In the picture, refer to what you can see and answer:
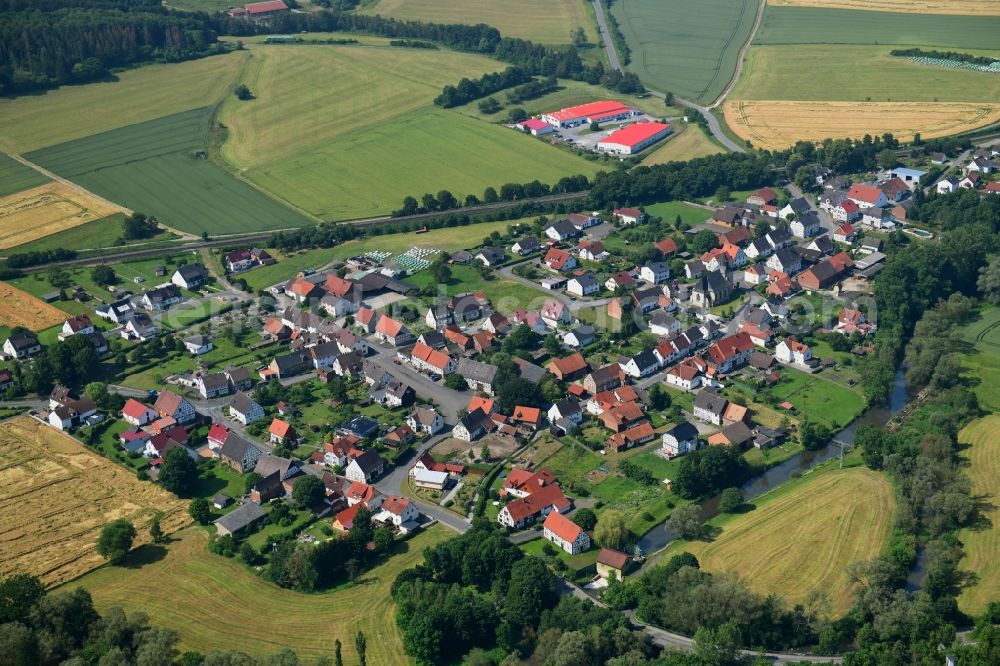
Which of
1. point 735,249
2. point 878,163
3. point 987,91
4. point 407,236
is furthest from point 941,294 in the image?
point 987,91

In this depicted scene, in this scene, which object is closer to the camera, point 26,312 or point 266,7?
point 26,312

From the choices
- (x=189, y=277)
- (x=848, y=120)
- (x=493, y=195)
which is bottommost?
(x=189, y=277)

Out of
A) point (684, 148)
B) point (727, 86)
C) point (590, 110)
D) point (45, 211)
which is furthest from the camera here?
point (727, 86)

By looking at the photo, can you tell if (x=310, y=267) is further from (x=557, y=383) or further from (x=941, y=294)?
(x=941, y=294)

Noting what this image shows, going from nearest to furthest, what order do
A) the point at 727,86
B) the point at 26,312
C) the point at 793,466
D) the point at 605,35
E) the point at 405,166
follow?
the point at 793,466
the point at 26,312
the point at 405,166
the point at 727,86
the point at 605,35

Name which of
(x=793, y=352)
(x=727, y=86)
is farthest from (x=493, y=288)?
(x=727, y=86)

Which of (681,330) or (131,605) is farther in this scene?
(681,330)

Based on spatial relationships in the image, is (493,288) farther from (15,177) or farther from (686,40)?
(686,40)
